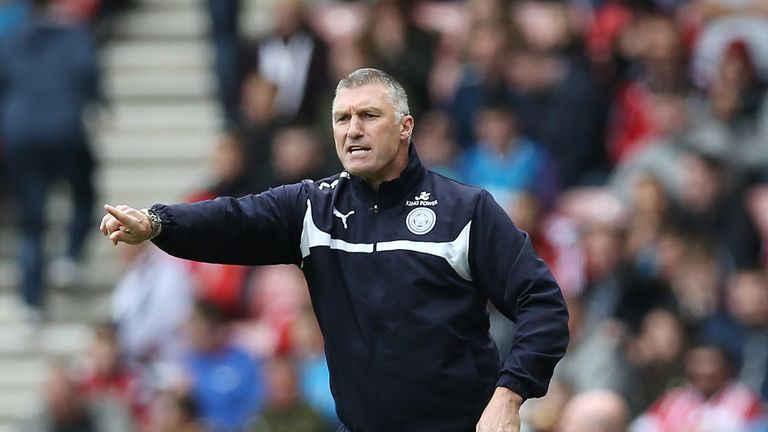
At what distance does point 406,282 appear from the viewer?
610 cm

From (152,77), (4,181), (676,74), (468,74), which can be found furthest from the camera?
(152,77)

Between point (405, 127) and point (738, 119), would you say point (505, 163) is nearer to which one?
point (738, 119)

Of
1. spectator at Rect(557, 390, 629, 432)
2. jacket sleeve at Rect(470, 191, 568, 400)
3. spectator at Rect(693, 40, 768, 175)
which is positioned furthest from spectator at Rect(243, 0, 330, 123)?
jacket sleeve at Rect(470, 191, 568, 400)

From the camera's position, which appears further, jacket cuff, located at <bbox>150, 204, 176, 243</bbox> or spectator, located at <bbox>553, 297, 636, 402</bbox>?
spectator, located at <bbox>553, 297, 636, 402</bbox>

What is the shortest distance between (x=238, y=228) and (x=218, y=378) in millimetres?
5470

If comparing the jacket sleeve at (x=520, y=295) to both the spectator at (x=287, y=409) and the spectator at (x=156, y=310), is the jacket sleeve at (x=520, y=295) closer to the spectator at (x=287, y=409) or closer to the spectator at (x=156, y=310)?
the spectator at (x=287, y=409)

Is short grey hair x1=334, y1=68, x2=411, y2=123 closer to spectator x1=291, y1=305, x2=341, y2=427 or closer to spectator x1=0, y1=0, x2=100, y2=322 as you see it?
spectator x1=291, y1=305, x2=341, y2=427

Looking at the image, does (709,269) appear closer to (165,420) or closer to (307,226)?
(165,420)

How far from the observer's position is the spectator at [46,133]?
13.1 meters

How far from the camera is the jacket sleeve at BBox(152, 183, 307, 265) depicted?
6.12m

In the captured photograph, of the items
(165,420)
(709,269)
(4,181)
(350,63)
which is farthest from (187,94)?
(709,269)

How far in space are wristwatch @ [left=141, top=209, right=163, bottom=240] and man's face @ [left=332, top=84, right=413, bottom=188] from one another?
652 mm

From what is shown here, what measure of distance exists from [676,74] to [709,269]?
1972 mm

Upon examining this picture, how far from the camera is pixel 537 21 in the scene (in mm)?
13555
